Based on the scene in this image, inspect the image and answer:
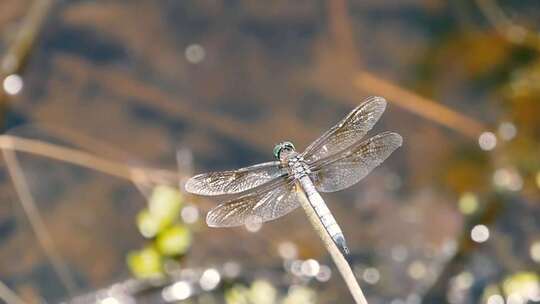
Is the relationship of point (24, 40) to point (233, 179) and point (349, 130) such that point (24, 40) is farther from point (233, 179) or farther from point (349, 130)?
point (349, 130)

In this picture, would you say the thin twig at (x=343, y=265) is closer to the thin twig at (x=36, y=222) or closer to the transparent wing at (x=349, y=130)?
the transparent wing at (x=349, y=130)

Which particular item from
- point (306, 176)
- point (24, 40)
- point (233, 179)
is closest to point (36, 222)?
point (24, 40)

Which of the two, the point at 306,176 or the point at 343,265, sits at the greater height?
the point at 306,176

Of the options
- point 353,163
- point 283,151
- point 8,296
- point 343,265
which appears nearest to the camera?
point 343,265

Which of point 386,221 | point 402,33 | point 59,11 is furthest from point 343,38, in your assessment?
point 59,11

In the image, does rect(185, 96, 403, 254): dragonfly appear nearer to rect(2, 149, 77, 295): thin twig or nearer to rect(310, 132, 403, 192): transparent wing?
rect(310, 132, 403, 192): transparent wing

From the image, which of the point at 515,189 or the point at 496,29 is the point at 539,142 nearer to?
the point at 515,189

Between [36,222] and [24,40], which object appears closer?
[36,222]
